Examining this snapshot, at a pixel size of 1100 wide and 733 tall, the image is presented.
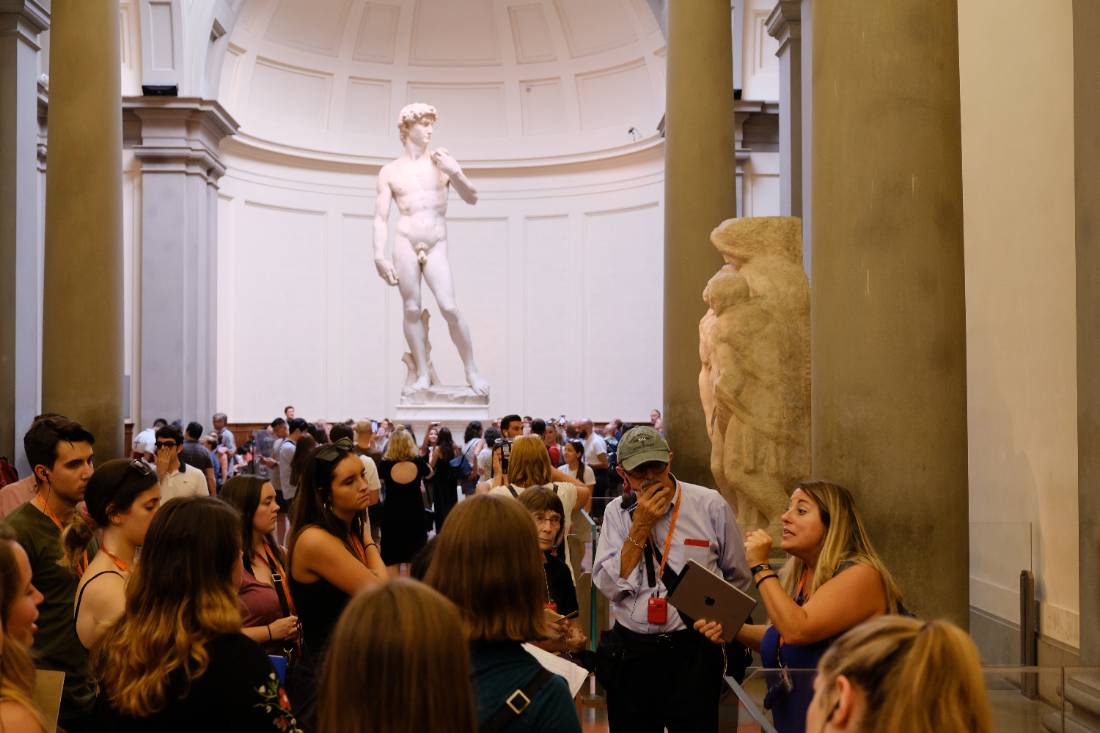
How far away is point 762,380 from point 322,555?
11.6ft

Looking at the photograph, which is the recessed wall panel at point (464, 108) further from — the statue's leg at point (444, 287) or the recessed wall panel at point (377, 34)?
the statue's leg at point (444, 287)

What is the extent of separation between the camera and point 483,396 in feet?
50.2

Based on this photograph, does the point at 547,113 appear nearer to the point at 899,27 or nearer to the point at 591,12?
the point at 591,12

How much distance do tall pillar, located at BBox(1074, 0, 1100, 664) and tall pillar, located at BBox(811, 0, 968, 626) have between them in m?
0.44

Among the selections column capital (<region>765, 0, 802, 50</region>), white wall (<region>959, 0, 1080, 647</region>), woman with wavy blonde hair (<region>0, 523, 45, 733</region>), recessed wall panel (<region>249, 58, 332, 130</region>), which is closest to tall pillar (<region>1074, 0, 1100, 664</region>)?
white wall (<region>959, 0, 1080, 647</region>)

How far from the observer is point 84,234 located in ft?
28.1

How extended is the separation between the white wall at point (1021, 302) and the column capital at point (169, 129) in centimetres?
1316

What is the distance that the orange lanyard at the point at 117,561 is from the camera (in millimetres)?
3205

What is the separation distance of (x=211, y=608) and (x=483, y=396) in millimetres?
12945

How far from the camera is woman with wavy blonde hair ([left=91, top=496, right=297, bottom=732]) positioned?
2268 mm

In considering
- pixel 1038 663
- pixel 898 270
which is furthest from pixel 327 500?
pixel 1038 663

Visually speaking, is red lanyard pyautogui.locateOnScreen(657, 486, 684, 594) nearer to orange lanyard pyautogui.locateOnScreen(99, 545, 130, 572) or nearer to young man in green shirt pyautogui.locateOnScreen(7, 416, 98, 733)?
orange lanyard pyautogui.locateOnScreen(99, 545, 130, 572)

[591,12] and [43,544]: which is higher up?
[591,12]

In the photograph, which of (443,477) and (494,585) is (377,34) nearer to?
(443,477)
